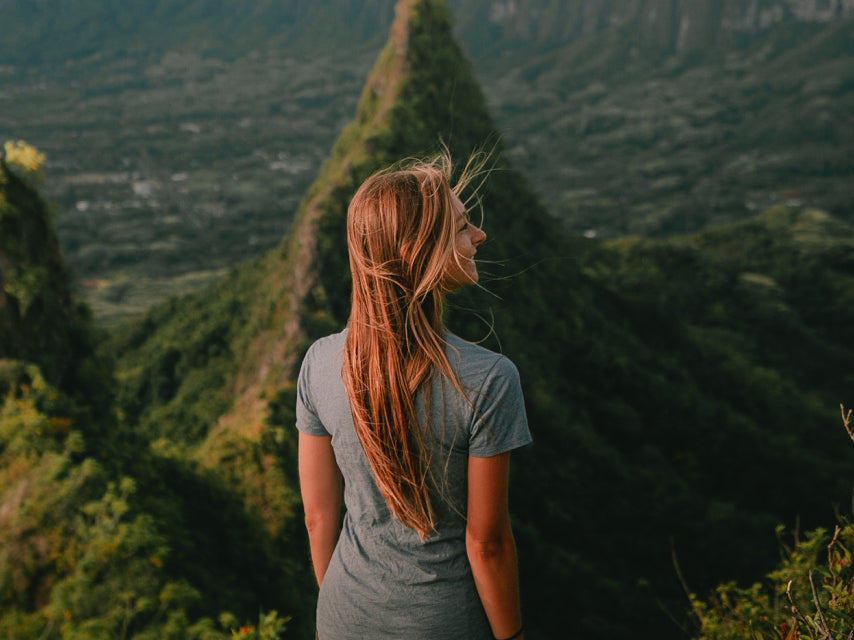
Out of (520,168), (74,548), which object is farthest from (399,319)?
(520,168)

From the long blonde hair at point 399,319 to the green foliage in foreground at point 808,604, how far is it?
52.1 inches

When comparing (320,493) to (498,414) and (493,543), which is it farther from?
(498,414)

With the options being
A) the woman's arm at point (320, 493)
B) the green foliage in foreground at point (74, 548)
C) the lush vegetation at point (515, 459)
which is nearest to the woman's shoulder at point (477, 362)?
the lush vegetation at point (515, 459)

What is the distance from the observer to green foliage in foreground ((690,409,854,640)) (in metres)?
2.68

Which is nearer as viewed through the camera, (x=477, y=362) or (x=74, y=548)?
(x=477, y=362)

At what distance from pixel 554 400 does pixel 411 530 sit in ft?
45.6

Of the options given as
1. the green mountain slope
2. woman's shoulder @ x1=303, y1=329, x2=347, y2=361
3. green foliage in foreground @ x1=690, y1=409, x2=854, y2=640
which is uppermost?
woman's shoulder @ x1=303, y1=329, x2=347, y2=361

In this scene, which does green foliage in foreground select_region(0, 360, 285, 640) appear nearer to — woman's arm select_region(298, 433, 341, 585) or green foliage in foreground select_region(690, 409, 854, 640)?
woman's arm select_region(298, 433, 341, 585)

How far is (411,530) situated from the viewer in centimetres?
259

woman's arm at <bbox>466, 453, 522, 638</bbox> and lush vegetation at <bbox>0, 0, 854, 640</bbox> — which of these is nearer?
woman's arm at <bbox>466, 453, 522, 638</bbox>

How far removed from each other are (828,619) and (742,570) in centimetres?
1505

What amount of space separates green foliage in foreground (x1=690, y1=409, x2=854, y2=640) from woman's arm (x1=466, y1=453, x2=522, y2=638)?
0.95 m

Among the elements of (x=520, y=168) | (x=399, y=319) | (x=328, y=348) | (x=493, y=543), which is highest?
(x=399, y=319)

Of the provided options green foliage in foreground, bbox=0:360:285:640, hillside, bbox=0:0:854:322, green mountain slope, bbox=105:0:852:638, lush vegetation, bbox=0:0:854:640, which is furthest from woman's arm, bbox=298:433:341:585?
hillside, bbox=0:0:854:322
